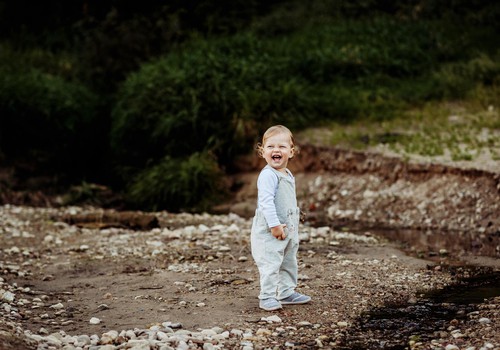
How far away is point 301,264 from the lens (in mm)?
7844

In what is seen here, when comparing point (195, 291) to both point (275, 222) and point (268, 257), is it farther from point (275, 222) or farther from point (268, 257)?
point (275, 222)

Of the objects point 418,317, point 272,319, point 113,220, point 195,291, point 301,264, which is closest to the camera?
point 272,319

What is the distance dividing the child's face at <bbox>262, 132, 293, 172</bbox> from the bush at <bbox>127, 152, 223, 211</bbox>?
6.89 metres

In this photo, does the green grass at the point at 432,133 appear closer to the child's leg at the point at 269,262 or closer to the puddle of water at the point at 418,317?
the puddle of water at the point at 418,317

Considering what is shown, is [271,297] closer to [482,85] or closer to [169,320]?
[169,320]

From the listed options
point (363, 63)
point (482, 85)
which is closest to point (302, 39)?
point (363, 63)

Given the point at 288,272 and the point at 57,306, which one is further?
Answer: the point at 57,306

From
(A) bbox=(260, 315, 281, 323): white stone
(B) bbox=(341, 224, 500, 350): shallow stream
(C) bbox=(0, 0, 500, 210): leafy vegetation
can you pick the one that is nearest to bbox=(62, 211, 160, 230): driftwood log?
(C) bbox=(0, 0, 500, 210): leafy vegetation

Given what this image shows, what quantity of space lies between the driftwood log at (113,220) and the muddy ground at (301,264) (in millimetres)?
169

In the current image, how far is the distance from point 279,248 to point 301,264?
5.97 ft

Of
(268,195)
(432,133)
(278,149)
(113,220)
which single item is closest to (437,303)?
(268,195)

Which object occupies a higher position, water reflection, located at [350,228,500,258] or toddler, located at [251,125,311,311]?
toddler, located at [251,125,311,311]

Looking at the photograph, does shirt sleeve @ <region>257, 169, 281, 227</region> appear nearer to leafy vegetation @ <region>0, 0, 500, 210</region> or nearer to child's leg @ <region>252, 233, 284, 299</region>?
child's leg @ <region>252, 233, 284, 299</region>

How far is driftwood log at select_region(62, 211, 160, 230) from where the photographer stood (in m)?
11.0
